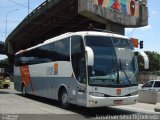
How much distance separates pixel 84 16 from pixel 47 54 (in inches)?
637

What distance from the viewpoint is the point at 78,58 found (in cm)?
1638

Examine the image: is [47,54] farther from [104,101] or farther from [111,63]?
[104,101]

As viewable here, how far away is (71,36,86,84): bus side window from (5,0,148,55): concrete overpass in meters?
16.5

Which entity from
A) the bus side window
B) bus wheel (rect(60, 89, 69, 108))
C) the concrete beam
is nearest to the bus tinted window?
the bus side window

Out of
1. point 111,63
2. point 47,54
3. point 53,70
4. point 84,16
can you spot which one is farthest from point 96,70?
point 84,16

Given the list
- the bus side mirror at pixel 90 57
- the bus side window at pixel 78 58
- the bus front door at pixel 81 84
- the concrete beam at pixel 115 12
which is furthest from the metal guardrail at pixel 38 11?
the bus side mirror at pixel 90 57

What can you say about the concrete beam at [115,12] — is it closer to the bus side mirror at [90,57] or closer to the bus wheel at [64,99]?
the bus wheel at [64,99]

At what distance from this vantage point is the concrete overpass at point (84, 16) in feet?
113

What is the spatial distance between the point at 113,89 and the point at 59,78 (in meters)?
4.08

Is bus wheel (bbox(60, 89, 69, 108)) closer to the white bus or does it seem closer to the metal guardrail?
the white bus

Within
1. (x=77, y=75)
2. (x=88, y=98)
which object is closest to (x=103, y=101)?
(x=88, y=98)

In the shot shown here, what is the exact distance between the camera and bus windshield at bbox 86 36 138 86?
15453 millimetres

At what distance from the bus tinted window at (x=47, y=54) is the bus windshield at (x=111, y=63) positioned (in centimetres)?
211

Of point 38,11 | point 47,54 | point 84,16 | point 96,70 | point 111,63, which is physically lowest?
A: point 96,70
